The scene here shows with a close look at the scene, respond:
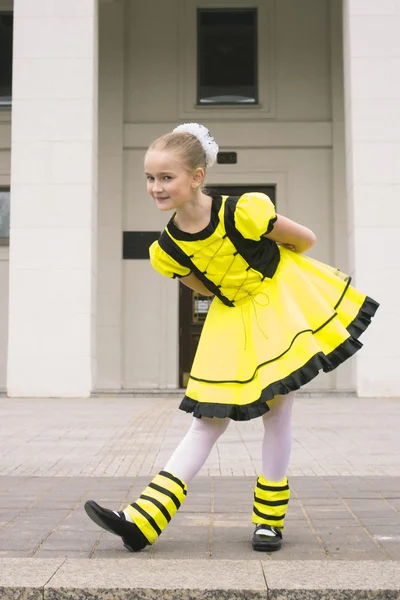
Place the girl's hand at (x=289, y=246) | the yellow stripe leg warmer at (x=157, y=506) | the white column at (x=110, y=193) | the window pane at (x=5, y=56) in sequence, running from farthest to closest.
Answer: the window pane at (x=5, y=56) < the white column at (x=110, y=193) < the girl's hand at (x=289, y=246) < the yellow stripe leg warmer at (x=157, y=506)

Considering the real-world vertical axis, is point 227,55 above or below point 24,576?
above

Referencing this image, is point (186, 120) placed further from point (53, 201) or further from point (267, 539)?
point (267, 539)

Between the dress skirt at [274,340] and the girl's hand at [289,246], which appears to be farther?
the girl's hand at [289,246]

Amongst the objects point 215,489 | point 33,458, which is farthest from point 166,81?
point 215,489

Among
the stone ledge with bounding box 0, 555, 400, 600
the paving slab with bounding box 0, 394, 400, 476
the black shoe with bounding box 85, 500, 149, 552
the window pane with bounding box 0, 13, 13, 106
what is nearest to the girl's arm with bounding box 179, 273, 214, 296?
the black shoe with bounding box 85, 500, 149, 552

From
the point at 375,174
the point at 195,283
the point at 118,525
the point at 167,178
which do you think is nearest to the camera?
the point at 118,525

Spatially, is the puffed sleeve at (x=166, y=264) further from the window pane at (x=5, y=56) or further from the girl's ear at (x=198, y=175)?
the window pane at (x=5, y=56)

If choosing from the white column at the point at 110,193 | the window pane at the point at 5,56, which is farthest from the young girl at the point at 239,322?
the window pane at the point at 5,56

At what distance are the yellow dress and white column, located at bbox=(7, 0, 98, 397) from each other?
9.91 m

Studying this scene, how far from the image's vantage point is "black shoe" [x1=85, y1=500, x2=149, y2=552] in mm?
3076

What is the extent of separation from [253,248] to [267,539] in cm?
115

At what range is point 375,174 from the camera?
13.3 meters

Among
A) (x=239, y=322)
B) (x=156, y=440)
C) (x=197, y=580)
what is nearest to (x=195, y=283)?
(x=239, y=322)

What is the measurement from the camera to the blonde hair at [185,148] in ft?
10.6
